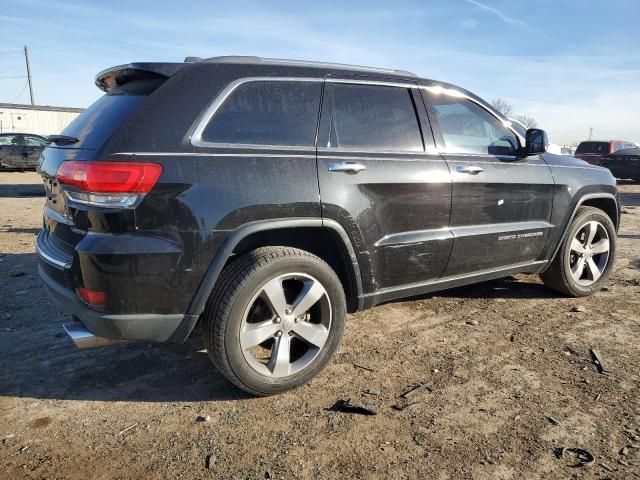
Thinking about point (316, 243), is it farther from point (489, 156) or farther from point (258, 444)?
point (489, 156)

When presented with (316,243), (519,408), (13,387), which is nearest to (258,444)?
(316,243)

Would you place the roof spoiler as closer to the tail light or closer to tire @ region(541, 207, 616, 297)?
the tail light

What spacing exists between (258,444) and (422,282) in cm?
163

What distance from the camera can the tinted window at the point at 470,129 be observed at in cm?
356

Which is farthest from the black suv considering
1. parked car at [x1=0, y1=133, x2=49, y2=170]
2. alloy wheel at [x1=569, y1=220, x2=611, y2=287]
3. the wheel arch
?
parked car at [x1=0, y1=133, x2=49, y2=170]

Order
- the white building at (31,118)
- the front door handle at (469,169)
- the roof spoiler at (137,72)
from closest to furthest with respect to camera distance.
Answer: the roof spoiler at (137,72) → the front door handle at (469,169) → the white building at (31,118)

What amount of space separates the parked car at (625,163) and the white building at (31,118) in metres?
31.5

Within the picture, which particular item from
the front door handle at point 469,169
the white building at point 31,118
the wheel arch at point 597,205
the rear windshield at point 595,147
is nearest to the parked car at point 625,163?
the rear windshield at point 595,147

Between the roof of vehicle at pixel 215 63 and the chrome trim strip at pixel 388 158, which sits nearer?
the roof of vehicle at pixel 215 63

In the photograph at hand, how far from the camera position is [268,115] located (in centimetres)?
276

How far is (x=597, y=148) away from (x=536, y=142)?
1714 centimetres

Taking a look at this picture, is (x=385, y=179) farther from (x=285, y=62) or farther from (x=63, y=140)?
(x=63, y=140)

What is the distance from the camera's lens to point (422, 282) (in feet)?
11.1

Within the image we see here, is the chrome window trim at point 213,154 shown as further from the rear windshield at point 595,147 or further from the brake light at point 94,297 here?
the rear windshield at point 595,147
